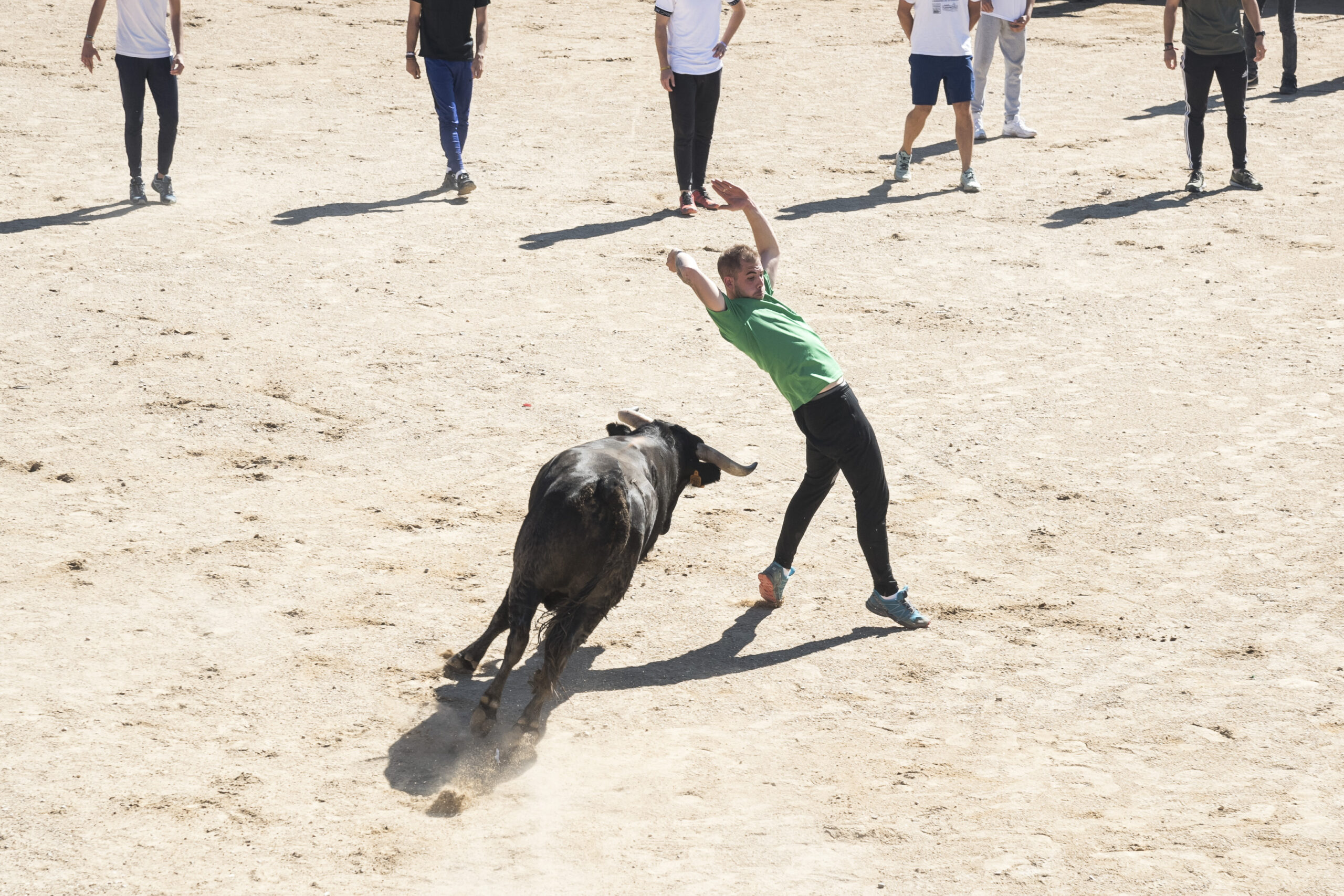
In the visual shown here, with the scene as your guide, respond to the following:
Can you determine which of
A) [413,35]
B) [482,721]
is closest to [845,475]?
[482,721]

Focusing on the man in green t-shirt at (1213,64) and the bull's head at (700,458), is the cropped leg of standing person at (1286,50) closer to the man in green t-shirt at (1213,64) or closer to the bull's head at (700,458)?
the man in green t-shirt at (1213,64)

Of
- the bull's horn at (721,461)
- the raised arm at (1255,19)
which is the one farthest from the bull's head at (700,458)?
the raised arm at (1255,19)

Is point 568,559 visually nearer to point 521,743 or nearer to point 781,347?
point 521,743

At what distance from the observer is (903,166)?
41.5ft

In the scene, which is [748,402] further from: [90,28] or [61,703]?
[90,28]

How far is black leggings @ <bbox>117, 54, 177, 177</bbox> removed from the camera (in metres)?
10.9

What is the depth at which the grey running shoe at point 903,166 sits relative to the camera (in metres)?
12.6

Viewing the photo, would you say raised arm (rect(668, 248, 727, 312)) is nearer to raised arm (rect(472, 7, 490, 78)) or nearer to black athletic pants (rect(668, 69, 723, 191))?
black athletic pants (rect(668, 69, 723, 191))

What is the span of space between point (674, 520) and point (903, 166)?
6.68 meters

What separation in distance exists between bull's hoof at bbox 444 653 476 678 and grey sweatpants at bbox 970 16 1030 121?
397 inches

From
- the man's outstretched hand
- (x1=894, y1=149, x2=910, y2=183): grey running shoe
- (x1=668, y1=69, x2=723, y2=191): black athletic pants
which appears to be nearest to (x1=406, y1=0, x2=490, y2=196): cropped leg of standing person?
(x1=668, y1=69, x2=723, y2=191): black athletic pants

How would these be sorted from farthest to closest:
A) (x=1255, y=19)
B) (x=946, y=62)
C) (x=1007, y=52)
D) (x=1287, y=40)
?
(x=1287, y=40) → (x=1007, y=52) → (x=946, y=62) → (x=1255, y=19)

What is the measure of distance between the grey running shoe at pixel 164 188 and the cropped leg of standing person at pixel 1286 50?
449 inches

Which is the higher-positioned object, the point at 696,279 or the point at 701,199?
the point at 696,279
